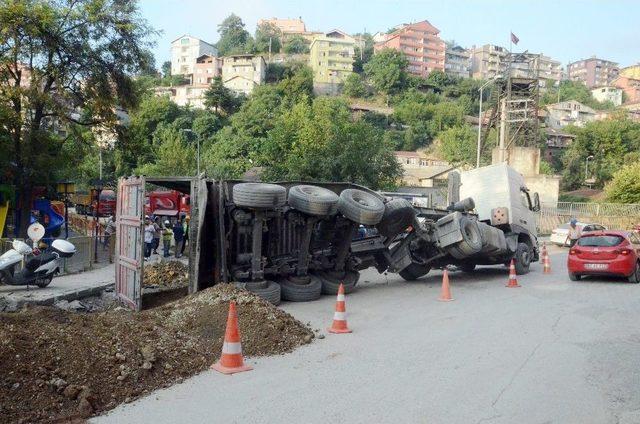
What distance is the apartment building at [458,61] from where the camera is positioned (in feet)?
578

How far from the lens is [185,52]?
148m

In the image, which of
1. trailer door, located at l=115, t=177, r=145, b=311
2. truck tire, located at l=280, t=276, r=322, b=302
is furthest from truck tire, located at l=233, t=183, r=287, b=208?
truck tire, located at l=280, t=276, r=322, b=302

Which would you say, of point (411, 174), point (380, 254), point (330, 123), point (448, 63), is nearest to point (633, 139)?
point (411, 174)

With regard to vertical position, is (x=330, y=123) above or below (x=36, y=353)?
above

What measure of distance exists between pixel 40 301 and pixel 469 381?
27.9 ft

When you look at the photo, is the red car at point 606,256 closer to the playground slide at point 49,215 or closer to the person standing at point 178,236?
the person standing at point 178,236

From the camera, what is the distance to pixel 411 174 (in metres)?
78.1

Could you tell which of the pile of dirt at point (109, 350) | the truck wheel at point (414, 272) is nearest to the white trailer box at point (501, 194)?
the truck wheel at point (414, 272)

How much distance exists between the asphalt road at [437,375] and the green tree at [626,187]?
41.1 meters

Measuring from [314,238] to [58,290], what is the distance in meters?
5.66

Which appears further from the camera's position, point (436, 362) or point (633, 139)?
point (633, 139)

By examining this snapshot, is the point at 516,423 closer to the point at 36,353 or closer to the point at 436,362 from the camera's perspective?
the point at 436,362

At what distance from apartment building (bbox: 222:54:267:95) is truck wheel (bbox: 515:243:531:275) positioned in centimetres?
10411

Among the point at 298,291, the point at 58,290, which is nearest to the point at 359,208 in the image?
the point at 298,291
